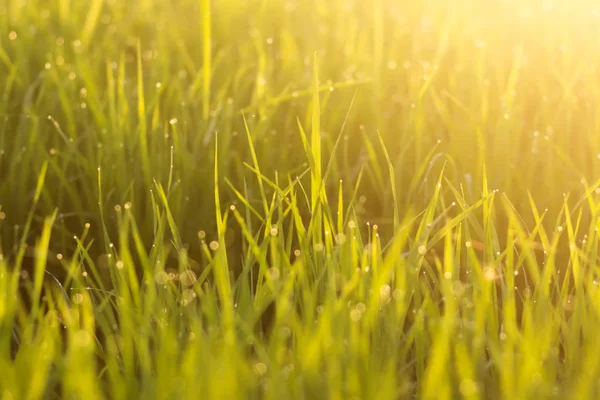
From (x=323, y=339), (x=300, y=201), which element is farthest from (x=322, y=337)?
(x=300, y=201)

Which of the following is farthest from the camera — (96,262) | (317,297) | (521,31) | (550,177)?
(521,31)

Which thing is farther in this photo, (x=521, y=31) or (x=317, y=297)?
(x=521, y=31)

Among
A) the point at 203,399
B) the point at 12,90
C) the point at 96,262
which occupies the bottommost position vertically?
the point at 96,262

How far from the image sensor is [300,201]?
4.57 ft

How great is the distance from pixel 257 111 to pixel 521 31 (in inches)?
32.0

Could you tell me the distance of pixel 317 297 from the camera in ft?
3.38

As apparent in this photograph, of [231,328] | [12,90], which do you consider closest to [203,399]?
[231,328]

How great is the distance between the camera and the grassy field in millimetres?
804

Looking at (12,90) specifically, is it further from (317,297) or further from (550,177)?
(550,177)

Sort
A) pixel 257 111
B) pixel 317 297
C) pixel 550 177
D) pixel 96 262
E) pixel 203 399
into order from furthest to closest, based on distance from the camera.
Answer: pixel 257 111 → pixel 550 177 → pixel 96 262 → pixel 317 297 → pixel 203 399

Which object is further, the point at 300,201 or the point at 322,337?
the point at 300,201

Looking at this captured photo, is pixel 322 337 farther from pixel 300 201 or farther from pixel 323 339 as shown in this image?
pixel 300 201

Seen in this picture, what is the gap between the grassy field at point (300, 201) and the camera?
0.80 m

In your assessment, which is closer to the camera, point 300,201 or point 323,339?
point 323,339
